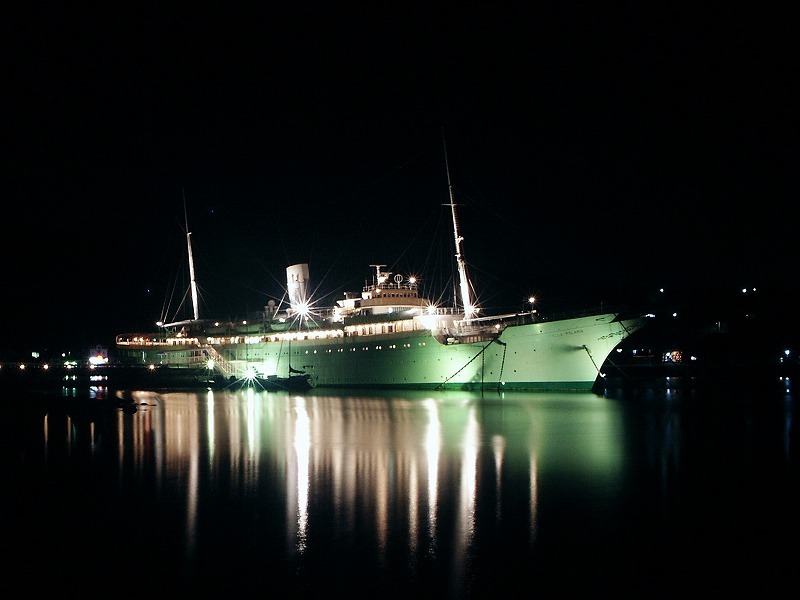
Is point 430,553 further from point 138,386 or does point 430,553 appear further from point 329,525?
point 138,386

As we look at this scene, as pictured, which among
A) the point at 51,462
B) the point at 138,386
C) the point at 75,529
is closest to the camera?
the point at 75,529

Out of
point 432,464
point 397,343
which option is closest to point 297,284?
point 397,343

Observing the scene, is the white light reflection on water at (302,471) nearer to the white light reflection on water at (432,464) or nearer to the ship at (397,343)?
the white light reflection on water at (432,464)

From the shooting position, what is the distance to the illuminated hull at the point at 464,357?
134 feet

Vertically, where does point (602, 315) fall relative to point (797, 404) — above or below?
above

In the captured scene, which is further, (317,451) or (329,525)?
(317,451)

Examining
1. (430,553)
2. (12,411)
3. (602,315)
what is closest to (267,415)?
(12,411)

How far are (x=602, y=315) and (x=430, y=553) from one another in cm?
3073

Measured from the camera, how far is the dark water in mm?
9812

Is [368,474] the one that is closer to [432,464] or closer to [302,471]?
[302,471]

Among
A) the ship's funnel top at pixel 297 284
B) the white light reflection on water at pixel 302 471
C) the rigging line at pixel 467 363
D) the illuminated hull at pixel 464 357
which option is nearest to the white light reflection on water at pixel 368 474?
the white light reflection on water at pixel 302 471

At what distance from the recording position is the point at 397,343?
48656mm

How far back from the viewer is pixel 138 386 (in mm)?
61781

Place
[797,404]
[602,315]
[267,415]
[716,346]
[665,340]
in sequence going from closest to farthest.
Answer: [267,415] → [797,404] → [602,315] → [716,346] → [665,340]
